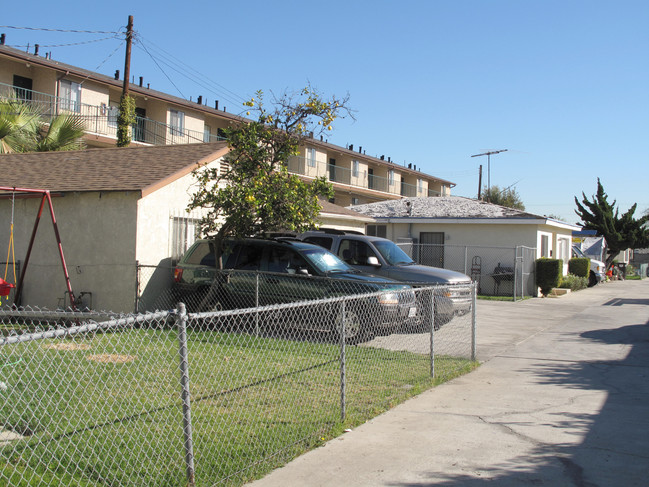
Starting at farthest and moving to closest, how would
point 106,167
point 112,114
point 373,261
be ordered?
1. point 112,114
2. point 106,167
3. point 373,261

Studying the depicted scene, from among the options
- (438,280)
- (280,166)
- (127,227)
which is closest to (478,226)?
(438,280)

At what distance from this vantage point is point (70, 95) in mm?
27500

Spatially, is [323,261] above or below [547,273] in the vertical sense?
above

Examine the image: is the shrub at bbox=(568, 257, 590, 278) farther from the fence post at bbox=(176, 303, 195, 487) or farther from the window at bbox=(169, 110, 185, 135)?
the fence post at bbox=(176, 303, 195, 487)

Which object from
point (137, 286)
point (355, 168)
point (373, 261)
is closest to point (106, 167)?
point (137, 286)

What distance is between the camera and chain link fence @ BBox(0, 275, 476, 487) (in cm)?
438

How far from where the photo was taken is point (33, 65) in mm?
26156

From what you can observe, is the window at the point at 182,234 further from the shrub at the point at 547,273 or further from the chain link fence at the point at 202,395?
the shrub at the point at 547,273

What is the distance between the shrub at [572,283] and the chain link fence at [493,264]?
8.51 ft

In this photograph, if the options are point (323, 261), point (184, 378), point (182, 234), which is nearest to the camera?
point (184, 378)

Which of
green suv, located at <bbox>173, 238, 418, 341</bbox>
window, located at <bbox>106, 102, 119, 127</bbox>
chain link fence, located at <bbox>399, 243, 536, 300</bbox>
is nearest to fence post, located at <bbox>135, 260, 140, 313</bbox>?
green suv, located at <bbox>173, 238, 418, 341</bbox>

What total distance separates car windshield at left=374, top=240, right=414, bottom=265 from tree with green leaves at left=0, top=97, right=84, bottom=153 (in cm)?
1102

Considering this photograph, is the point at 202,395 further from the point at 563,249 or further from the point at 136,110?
the point at 136,110

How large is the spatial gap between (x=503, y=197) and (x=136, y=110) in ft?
119
